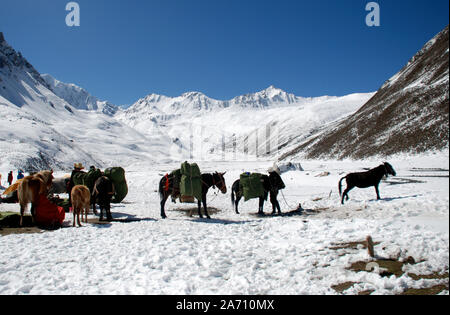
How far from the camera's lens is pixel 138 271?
18.8 feet

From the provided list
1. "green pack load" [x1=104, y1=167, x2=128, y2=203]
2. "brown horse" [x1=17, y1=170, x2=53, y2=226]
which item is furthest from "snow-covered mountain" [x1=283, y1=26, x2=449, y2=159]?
"brown horse" [x1=17, y1=170, x2=53, y2=226]

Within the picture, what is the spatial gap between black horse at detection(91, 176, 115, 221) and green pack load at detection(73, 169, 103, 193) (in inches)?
40.7

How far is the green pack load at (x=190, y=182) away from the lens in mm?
12680

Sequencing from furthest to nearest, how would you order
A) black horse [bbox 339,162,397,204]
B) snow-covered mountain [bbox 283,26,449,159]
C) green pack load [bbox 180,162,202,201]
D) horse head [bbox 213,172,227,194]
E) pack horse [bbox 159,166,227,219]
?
snow-covered mountain [bbox 283,26,449,159]
horse head [bbox 213,172,227,194]
black horse [bbox 339,162,397,204]
pack horse [bbox 159,166,227,219]
green pack load [bbox 180,162,202,201]

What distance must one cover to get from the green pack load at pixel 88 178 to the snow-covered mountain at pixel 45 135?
44.4m

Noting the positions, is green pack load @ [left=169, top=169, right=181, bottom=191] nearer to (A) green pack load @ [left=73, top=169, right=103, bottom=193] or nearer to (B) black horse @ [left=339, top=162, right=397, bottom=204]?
(A) green pack load @ [left=73, top=169, right=103, bottom=193]

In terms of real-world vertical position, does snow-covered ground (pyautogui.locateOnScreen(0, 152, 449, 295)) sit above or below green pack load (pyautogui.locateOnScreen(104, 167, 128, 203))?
below

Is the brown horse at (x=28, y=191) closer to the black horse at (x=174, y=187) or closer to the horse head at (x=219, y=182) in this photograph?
the black horse at (x=174, y=187)

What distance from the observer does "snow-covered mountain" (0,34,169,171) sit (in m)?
61.5

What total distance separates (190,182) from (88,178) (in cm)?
555

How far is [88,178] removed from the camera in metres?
13.8

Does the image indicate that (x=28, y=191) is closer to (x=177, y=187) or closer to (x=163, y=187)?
(x=163, y=187)

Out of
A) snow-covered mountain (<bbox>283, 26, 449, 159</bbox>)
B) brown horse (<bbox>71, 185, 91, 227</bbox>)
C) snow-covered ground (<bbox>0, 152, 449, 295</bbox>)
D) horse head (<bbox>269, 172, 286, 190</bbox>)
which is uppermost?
snow-covered mountain (<bbox>283, 26, 449, 159</bbox>)
